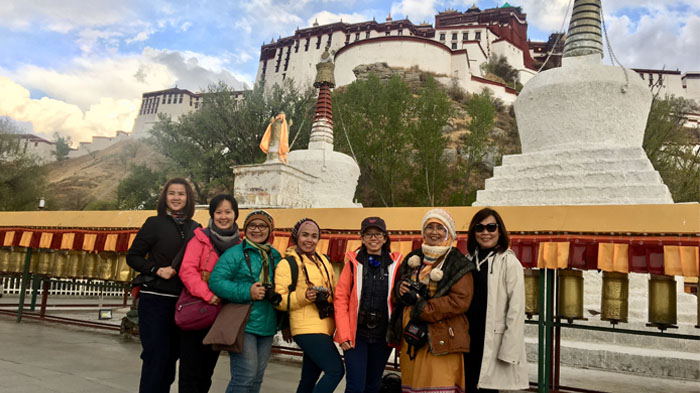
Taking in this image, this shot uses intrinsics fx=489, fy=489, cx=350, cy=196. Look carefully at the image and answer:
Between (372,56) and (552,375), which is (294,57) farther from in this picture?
(552,375)

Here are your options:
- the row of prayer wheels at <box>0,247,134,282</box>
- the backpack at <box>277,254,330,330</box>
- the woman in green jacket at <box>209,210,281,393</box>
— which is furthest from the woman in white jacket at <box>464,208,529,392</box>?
the row of prayer wheels at <box>0,247,134,282</box>

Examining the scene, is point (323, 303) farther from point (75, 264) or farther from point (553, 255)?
point (75, 264)

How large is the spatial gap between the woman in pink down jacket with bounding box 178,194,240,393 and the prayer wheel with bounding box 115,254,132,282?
3704 mm

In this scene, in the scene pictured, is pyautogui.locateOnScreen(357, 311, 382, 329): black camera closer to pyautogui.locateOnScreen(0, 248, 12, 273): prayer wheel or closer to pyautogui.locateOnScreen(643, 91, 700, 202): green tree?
pyautogui.locateOnScreen(0, 248, 12, 273): prayer wheel

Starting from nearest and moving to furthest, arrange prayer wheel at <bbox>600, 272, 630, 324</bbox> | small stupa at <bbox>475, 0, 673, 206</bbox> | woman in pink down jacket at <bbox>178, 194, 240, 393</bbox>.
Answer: woman in pink down jacket at <bbox>178, 194, 240, 393</bbox>, prayer wheel at <bbox>600, 272, 630, 324</bbox>, small stupa at <bbox>475, 0, 673, 206</bbox>

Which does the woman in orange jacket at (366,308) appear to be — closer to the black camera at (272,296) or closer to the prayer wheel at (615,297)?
the black camera at (272,296)

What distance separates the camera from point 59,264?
8008mm

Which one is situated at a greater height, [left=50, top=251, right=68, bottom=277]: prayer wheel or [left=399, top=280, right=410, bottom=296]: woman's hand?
[left=399, top=280, right=410, bottom=296]: woman's hand

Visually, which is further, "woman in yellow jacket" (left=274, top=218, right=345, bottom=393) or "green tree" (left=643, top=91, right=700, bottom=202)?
"green tree" (left=643, top=91, right=700, bottom=202)

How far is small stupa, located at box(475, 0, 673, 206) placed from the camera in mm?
10398

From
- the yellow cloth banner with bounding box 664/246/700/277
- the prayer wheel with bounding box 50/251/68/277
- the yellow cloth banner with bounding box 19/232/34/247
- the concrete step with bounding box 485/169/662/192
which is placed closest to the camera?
the yellow cloth banner with bounding box 664/246/700/277

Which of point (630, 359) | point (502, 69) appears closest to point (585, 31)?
point (630, 359)

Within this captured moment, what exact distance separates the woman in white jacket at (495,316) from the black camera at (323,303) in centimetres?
92

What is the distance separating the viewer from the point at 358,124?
26.5 m
